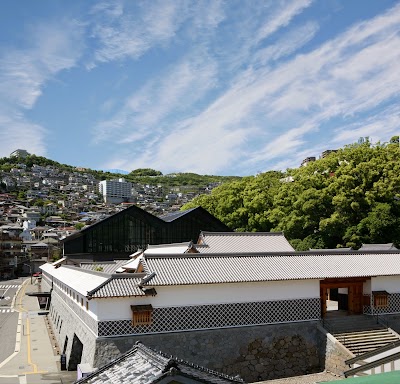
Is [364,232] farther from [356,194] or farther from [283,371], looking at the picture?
[283,371]

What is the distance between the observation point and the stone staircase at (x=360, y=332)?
20.4 meters

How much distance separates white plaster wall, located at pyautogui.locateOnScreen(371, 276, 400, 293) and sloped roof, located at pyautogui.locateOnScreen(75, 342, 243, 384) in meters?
18.1

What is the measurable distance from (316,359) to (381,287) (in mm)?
5084

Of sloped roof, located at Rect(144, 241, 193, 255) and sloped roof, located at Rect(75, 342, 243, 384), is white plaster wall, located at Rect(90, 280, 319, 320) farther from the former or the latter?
sloped roof, located at Rect(75, 342, 243, 384)

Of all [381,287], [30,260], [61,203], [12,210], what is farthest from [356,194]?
[61,203]

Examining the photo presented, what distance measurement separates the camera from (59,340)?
2698cm

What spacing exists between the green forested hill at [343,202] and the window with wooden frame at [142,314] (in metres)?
23.9

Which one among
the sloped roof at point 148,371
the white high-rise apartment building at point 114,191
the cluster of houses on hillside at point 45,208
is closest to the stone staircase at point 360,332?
the sloped roof at point 148,371

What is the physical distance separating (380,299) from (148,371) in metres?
19.2

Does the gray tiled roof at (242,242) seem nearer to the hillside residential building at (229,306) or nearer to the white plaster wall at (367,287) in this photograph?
the hillside residential building at (229,306)

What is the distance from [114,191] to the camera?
194125 millimetres

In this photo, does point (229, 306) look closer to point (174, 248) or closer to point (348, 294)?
point (348, 294)

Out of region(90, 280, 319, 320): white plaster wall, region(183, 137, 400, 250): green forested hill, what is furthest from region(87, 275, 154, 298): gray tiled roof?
region(183, 137, 400, 250): green forested hill

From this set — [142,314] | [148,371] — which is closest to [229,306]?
[142,314]
